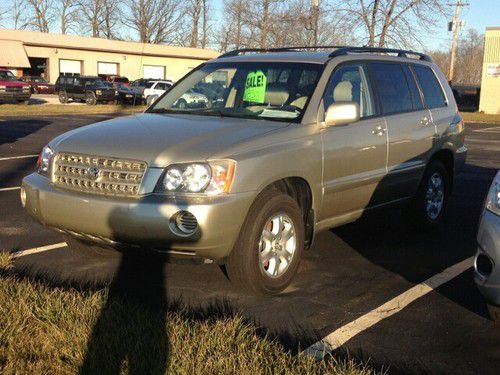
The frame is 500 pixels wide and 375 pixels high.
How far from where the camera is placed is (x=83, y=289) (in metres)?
4.71

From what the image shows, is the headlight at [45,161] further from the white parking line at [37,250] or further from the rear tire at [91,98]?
the rear tire at [91,98]

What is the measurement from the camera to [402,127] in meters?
6.09

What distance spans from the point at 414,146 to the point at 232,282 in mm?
2653

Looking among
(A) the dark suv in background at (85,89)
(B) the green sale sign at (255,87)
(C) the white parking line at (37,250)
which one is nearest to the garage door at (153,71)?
(A) the dark suv in background at (85,89)

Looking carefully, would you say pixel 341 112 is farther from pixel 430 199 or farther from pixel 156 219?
pixel 430 199

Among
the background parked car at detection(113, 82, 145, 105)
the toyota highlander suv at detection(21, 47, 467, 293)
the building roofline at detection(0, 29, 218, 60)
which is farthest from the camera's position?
the building roofline at detection(0, 29, 218, 60)

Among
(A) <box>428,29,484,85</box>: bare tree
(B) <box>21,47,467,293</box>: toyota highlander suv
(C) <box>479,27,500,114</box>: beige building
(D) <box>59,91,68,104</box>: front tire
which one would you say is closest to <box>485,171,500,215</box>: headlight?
(B) <box>21,47,467,293</box>: toyota highlander suv

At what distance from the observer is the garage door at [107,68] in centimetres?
5581

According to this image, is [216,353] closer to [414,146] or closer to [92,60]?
[414,146]

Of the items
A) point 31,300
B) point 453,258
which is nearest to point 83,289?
point 31,300

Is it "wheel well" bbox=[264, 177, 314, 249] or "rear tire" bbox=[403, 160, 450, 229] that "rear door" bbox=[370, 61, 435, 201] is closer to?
"rear tire" bbox=[403, 160, 450, 229]

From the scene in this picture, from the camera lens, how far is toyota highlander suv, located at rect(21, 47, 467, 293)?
425 cm

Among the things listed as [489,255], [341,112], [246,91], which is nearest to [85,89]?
[246,91]

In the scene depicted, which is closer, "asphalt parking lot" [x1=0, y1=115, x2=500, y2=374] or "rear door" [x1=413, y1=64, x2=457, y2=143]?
"asphalt parking lot" [x1=0, y1=115, x2=500, y2=374]
